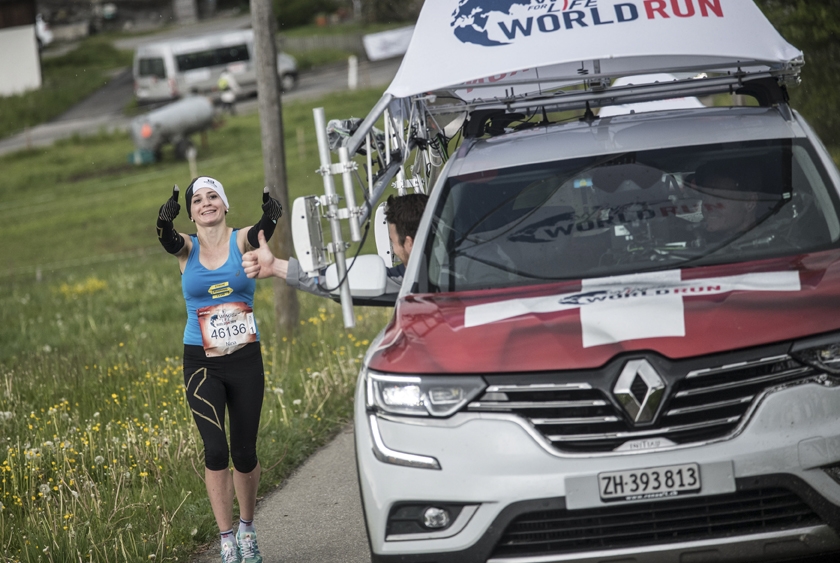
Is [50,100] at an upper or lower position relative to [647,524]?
lower

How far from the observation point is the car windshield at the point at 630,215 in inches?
187

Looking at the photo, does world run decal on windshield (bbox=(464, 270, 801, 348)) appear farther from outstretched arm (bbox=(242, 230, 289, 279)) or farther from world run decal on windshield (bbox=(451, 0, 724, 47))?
world run decal on windshield (bbox=(451, 0, 724, 47))

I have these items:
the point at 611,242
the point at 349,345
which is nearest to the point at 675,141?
the point at 611,242

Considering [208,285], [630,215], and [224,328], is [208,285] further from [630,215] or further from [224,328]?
[630,215]

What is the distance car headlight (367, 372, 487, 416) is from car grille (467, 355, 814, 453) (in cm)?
23

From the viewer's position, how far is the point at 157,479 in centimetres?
657

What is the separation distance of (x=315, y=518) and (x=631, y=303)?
2.61 meters

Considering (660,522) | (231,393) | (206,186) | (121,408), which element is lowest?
(121,408)

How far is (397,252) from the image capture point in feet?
20.5

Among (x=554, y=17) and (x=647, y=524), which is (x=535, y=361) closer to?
(x=647, y=524)

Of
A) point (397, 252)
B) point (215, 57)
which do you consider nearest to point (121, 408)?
point (397, 252)

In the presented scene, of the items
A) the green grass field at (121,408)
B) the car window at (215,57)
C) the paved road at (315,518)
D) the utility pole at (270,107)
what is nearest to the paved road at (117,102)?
the car window at (215,57)

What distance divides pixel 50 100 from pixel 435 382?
187 feet

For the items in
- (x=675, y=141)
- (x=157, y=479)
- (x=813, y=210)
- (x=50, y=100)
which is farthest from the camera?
(x=50, y=100)
